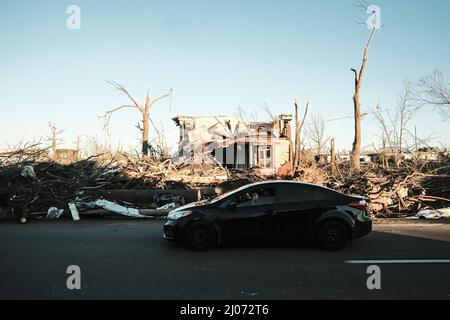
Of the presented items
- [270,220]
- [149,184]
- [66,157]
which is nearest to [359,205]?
[270,220]

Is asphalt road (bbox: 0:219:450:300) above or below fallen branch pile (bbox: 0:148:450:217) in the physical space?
below

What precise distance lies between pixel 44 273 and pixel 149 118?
84.2ft

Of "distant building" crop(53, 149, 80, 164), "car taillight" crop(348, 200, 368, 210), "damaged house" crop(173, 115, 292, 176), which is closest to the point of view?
"car taillight" crop(348, 200, 368, 210)

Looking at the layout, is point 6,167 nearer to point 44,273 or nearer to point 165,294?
point 44,273

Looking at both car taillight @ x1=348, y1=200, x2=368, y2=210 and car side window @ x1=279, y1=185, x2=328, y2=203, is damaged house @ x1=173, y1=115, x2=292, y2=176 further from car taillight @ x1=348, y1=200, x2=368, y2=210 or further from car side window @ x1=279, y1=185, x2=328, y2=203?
car taillight @ x1=348, y1=200, x2=368, y2=210

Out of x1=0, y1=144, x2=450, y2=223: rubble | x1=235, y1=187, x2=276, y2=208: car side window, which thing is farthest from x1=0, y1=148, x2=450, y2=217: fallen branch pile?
x1=235, y1=187, x2=276, y2=208: car side window

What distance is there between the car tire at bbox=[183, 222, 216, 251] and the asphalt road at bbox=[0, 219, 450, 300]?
0.63 feet

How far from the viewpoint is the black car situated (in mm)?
7902

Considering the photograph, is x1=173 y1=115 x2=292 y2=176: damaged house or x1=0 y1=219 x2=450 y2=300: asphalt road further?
x1=173 y1=115 x2=292 y2=176: damaged house

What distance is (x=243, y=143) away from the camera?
92.8 feet

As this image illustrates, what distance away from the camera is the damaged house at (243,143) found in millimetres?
27922

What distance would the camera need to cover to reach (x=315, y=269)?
6.55m

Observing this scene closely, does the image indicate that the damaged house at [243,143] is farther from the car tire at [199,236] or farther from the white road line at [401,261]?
the white road line at [401,261]

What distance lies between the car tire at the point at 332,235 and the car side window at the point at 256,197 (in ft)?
3.80
